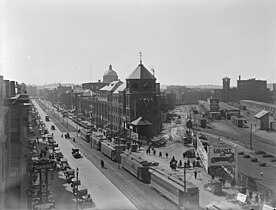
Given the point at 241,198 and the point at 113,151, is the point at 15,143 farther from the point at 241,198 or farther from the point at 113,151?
the point at 241,198

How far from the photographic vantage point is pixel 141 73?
38.8 m

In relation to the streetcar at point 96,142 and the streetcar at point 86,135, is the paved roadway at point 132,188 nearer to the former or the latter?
the streetcar at point 96,142

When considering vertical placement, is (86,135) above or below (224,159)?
below

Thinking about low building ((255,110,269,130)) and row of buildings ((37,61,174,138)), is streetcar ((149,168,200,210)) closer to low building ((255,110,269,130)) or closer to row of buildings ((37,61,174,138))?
row of buildings ((37,61,174,138))

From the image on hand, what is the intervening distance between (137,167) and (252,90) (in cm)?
5492

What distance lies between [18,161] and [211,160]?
36.1 ft

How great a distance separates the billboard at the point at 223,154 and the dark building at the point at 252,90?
50.2m

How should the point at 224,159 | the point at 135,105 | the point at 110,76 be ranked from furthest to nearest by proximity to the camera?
the point at 110,76
the point at 135,105
the point at 224,159

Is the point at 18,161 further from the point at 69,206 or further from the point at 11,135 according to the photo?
the point at 69,206

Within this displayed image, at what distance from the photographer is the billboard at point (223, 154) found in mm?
19531

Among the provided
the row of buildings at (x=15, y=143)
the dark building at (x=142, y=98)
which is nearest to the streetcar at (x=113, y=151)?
the row of buildings at (x=15, y=143)

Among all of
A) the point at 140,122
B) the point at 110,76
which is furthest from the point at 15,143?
the point at 110,76

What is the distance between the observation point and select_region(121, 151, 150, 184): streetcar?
19.3 metres

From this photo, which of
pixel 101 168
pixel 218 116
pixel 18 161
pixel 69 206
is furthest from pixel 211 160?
pixel 218 116
